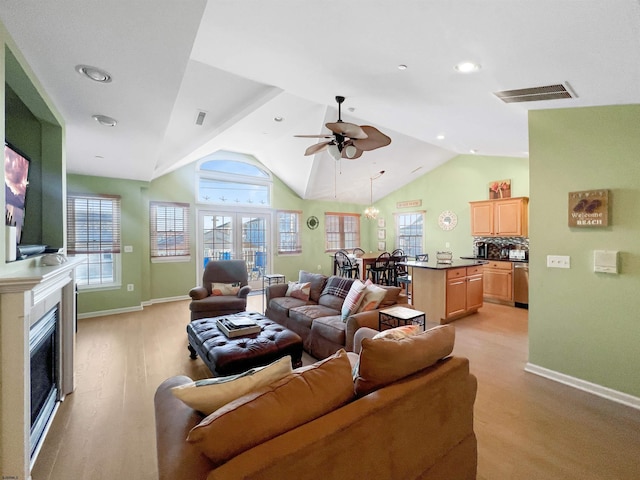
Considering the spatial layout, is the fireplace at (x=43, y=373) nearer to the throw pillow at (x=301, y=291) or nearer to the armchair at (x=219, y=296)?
the armchair at (x=219, y=296)

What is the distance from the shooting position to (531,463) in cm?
177

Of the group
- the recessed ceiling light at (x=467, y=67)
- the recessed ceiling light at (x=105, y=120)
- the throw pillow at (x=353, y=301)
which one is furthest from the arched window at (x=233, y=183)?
the recessed ceiling light at (x=467, y=67)

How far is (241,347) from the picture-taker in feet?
8.19

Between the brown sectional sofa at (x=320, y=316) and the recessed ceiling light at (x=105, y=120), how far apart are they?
2.75m

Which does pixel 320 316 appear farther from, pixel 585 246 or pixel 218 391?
pixel 585 246

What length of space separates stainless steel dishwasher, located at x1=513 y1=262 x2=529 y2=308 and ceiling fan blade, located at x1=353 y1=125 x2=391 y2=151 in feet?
12.7

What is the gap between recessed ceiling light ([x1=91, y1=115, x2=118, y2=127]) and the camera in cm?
267

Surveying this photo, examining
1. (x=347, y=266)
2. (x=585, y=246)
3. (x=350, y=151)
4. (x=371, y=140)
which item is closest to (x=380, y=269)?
(x=347, y=266)

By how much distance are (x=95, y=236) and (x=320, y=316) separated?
4.51 metres

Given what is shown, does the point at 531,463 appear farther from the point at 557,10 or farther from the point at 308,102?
the point at 308,102

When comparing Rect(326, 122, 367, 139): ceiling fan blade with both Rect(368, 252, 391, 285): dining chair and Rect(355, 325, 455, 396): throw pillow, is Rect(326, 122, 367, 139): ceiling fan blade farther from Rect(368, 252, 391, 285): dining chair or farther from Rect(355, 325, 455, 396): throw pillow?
Rect(368, 252, 391, 285): dining chair

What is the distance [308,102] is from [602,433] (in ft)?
15.4

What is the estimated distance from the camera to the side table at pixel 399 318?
2699 mm

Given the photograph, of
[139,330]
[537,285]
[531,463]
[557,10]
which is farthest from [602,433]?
[139,330]
